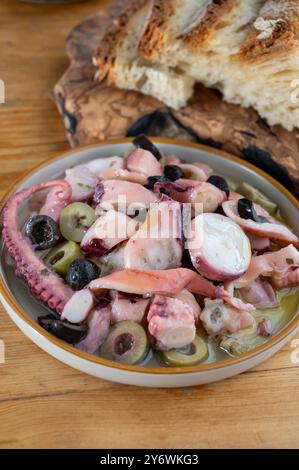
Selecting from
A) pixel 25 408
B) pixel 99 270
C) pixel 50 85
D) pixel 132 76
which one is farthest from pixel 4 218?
pixel 50 85

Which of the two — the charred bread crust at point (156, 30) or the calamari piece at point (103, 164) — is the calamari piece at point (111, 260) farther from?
the charred bread crust at point (156, 30)

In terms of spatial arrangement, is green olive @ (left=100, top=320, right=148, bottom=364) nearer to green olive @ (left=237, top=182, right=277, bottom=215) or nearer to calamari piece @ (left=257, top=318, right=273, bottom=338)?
calamari piece @ (left=257, top=318, right=273, bottom=338)

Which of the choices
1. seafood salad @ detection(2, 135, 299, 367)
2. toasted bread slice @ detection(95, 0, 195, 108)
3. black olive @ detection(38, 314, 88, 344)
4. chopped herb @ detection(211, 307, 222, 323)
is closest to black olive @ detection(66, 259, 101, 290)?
seafood salad @ detection(2, 135, 299, 367)

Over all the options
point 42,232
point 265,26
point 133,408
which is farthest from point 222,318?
point 265,26

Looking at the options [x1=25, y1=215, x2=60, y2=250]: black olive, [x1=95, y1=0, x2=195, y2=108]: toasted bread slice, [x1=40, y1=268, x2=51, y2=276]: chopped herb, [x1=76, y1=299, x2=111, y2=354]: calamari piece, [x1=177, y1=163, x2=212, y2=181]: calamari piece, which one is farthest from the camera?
[x1=95, y1=0, x2=195, y2=108]: toasted bread slice

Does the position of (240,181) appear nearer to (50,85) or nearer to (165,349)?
(165,349)

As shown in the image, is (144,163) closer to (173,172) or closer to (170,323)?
(173,172)
